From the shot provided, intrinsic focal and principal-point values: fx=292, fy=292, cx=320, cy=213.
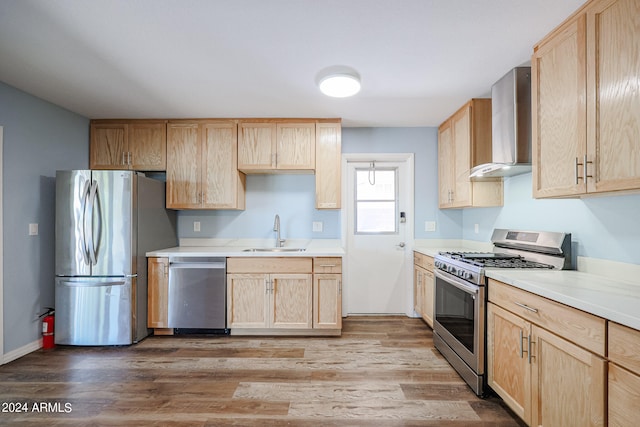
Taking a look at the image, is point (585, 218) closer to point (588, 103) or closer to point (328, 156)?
point (588, 103)

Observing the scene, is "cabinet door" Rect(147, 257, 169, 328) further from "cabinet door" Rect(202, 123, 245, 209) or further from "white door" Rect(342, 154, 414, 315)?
"white door" Rect(342, 154, 414, 315)

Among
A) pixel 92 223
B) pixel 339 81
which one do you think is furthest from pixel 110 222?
pixel 339 81

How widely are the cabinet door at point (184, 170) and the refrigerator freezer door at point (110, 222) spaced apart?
560mm

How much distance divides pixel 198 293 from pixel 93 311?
974mm

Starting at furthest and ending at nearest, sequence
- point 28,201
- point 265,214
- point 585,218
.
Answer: point 265,214
point 28,201
point 585,218

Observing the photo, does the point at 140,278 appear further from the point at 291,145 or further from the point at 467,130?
the point at 467,130

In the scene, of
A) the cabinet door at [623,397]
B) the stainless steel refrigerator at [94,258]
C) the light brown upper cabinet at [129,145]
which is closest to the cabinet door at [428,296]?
the cabinet door at [623,397]

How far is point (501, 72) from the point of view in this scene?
2338 mm

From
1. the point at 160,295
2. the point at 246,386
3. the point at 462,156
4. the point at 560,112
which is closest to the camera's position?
the point at 560,112

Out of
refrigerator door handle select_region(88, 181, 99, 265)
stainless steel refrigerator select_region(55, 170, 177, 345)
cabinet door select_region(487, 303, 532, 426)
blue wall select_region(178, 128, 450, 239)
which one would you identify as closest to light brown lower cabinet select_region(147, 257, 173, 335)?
stainless steel refrigerator select_region(55, 170, 177, 345)

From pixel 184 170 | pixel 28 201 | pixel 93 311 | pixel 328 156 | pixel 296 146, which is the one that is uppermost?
pixel 296 146

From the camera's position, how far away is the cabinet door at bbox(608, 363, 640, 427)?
1.07 m

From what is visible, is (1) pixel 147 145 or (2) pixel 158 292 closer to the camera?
(2) pixel 158 292

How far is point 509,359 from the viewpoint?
180cm
